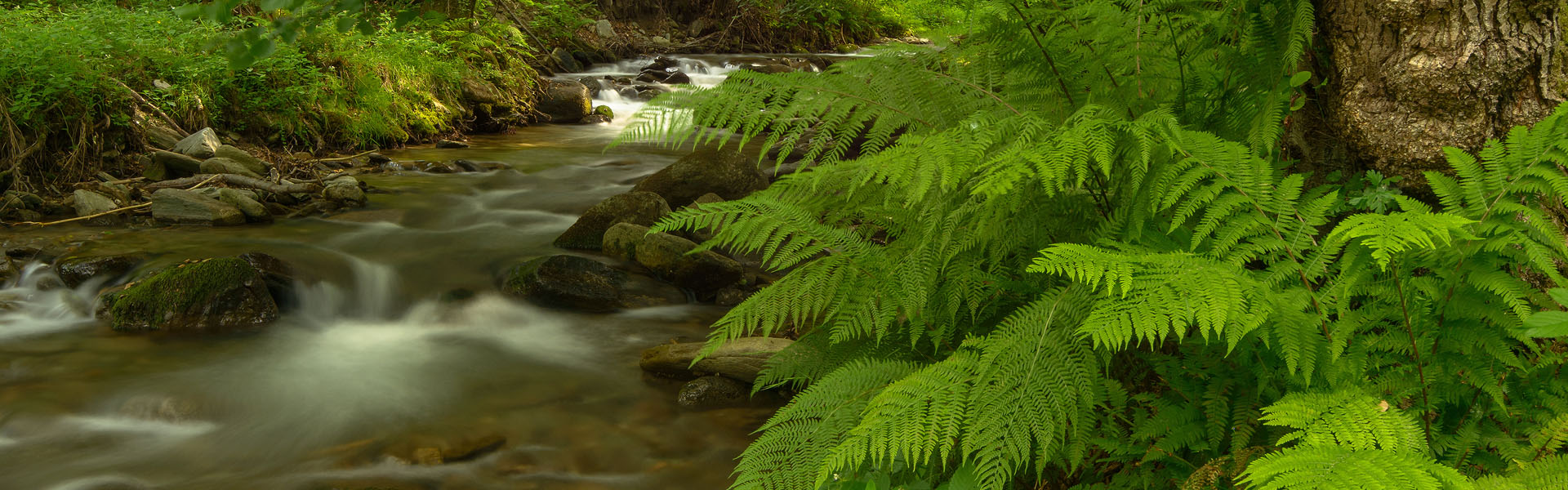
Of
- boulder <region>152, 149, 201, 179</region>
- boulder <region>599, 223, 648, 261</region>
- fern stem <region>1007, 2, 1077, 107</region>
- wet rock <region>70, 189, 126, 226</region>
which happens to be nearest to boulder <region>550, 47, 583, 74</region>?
boulder <region>152, 149, 201, 179</region>

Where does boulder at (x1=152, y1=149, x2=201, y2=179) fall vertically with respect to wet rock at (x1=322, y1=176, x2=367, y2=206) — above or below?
above

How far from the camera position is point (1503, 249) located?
156cm

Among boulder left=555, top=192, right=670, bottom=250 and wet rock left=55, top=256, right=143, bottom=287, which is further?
boulder left=555, top=192, right=670, bottom=250

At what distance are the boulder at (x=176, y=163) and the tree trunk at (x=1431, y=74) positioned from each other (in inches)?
346

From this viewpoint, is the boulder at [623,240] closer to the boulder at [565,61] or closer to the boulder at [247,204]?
the boulder at [247,204]

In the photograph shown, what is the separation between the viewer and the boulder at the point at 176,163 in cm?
797

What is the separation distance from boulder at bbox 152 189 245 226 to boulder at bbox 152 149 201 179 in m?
0.81

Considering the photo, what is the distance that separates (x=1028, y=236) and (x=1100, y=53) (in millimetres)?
470

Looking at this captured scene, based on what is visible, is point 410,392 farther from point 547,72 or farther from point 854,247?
point 547,72

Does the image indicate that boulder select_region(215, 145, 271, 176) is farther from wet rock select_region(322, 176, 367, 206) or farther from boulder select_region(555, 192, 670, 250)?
boulder select_region(555, 192, 670, 250)

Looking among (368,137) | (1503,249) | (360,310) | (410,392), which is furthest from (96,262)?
(1503,249)

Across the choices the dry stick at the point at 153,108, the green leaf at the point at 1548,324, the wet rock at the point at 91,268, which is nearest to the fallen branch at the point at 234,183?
the dry stick at the point at 153,108

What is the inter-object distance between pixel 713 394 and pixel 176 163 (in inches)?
242

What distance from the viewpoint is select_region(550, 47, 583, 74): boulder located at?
1544 centimetres
